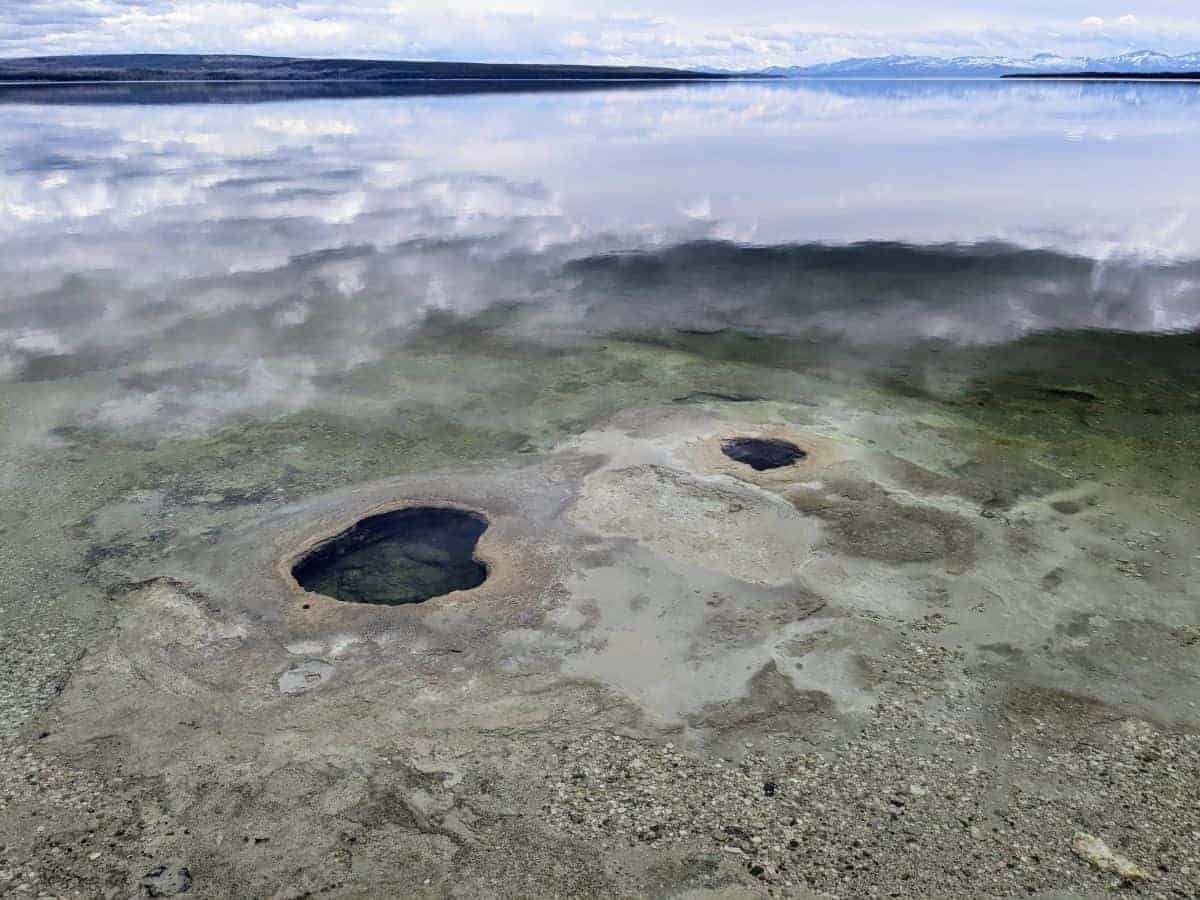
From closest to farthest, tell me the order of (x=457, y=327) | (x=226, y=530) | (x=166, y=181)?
(x=226, y=530) → (x=457, y=327) → (x=166, y=181)

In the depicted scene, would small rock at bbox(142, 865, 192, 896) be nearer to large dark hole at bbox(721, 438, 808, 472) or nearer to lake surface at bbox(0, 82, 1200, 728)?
lake surface at bbox(0, 82, 1200, 728)

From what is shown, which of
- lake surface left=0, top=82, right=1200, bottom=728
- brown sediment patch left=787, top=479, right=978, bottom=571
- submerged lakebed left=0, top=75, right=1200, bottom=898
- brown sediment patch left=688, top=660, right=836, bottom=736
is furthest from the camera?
lake surface left=0, top=82, right=1200, bottom=728

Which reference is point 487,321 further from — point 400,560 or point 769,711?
point 769,711

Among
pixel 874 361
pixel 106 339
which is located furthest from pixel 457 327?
pixel 874 361

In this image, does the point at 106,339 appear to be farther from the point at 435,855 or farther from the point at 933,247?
the point at 933,247

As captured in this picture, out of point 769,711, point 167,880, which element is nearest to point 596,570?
point 769,711

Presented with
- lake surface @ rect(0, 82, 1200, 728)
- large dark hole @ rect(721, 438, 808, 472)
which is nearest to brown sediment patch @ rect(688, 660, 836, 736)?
large dark hole @ rect(721, 438, 808, 472)
